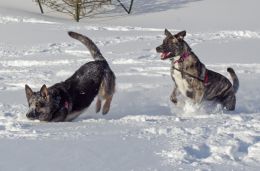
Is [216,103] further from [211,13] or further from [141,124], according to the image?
[211,13]

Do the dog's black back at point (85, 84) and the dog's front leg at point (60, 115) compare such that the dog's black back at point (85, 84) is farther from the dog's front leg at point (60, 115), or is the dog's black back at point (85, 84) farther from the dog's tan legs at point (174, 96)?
the dog's tan legs at point (174, 96)

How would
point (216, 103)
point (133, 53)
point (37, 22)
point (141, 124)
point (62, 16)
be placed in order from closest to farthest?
point (141, 124) < point (216, 103) < point (133, 53) < point (37, 22) < point (62, 16)

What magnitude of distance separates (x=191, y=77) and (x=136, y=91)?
1394mm

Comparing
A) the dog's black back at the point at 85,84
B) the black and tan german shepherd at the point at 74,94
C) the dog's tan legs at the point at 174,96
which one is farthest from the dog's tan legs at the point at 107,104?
the dog's tan legs at the point at 174,96

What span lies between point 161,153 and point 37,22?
10539 millimetres

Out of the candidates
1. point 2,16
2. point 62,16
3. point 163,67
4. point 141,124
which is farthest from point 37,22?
point 141,124

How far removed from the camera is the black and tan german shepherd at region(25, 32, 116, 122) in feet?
22.1

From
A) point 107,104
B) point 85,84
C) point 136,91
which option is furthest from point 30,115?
point 136,91

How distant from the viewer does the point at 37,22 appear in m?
15.1

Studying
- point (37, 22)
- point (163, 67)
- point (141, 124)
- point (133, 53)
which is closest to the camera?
point (141, 124)

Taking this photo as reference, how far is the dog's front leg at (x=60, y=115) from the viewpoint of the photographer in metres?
6.84

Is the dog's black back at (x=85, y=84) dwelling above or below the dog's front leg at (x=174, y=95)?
above

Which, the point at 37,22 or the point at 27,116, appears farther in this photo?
the point at 37,22

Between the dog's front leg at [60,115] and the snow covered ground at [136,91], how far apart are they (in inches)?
8.4
